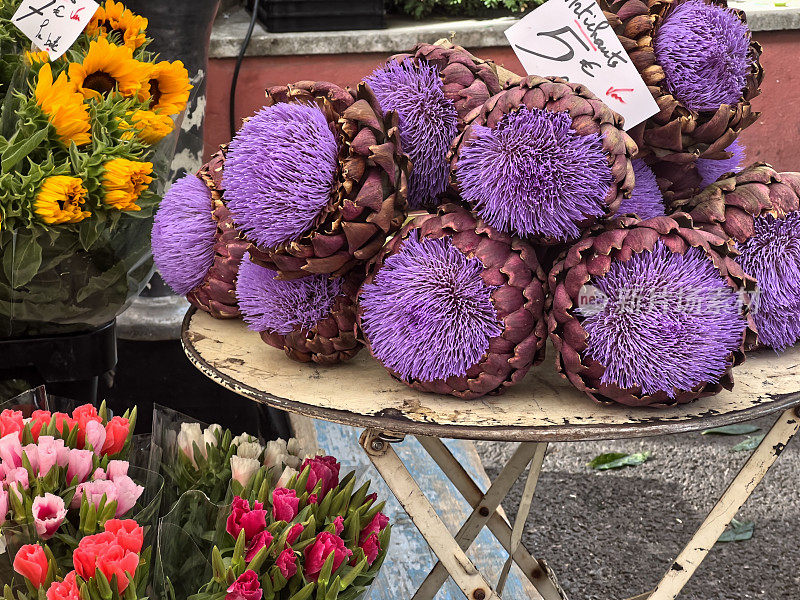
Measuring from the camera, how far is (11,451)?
86cm

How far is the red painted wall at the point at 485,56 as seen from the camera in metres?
2.87

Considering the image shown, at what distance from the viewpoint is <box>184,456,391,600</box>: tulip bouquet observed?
76cm

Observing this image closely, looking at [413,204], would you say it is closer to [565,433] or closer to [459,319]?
[459,319]

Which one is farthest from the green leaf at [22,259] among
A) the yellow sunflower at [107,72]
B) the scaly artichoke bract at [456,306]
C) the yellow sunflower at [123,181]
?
the scaly artichoke bract at [456,306]

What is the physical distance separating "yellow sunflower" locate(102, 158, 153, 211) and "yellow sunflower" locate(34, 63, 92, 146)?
58 mm

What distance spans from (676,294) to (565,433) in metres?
0.16

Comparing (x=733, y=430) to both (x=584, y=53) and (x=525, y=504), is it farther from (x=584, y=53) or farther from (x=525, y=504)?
(x=584, y=53)

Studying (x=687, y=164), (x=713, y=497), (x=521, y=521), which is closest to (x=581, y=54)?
(x=687, y=164)

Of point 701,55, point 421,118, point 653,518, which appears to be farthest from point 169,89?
point 653,518

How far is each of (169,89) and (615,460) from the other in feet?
5.08

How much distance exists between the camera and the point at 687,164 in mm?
1025

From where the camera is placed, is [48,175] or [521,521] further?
[521,521]

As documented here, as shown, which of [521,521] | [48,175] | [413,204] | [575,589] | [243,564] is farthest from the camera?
[575,589]

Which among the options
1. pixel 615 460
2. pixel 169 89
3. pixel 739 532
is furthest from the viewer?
pixel 615 460
